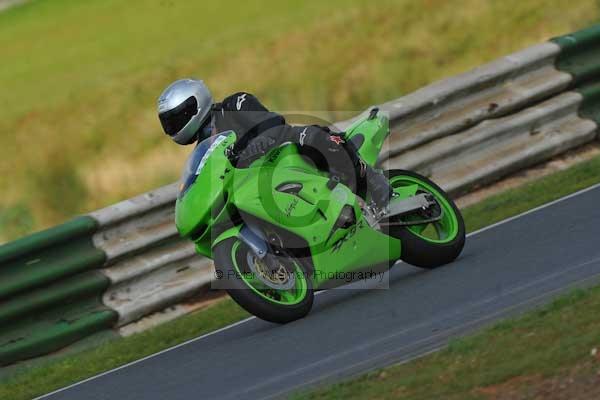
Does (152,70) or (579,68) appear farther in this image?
(152,70)

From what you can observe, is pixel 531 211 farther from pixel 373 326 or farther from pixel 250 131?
pixel 373 326

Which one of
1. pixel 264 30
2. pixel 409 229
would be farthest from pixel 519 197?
pixel 264 30

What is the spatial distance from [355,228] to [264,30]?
6.78 metres

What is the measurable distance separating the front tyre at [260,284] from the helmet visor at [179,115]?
2.56 feet

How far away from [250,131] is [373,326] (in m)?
1.47

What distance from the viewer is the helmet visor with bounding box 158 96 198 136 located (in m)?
7.48

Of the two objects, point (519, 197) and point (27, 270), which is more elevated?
point (27, 270)

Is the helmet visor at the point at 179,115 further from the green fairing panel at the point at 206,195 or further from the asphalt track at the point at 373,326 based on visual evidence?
the asphalt track at the point at 373,326

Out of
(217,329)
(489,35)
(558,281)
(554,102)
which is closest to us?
(558,281)

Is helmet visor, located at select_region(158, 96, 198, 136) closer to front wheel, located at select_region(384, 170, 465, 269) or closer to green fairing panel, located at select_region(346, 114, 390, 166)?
green fairing panel, located at select_region(346, 114, 390, 166)

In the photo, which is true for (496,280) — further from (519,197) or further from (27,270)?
(27,270)

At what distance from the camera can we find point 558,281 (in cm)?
698

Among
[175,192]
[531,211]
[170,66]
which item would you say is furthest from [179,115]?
[170,66]

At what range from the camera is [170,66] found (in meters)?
13.7
